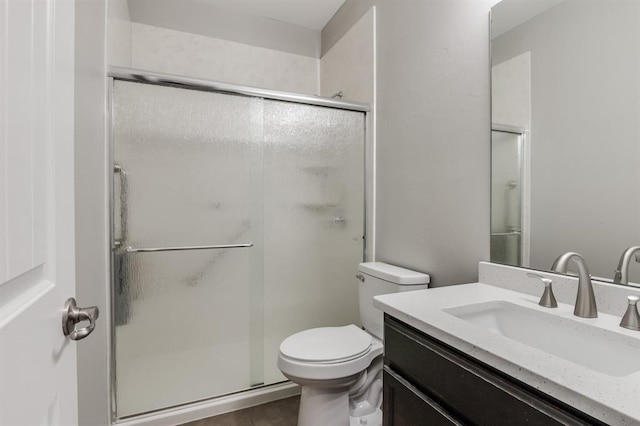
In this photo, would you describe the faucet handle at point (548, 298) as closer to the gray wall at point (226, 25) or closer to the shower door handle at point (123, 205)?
the shower door handle at point (123, 205)

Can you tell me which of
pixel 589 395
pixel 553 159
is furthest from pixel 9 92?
pixel 553 159

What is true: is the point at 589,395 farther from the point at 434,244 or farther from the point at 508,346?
the point at 434,244

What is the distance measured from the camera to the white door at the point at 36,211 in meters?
0.37

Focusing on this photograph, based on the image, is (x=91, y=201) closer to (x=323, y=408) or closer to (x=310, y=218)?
(x=310, y=218)

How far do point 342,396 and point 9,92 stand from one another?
152cm

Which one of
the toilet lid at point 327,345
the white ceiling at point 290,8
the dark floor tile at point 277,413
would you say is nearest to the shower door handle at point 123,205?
the toilet lid at point 327,345

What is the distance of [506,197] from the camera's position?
1225 millimetres

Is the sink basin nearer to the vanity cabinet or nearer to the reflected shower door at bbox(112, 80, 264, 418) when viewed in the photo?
the vanity cabinet

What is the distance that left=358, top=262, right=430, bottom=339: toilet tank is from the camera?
1498 millimetres

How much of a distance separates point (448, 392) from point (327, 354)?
2.21ft

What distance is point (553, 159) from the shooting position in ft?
3.53

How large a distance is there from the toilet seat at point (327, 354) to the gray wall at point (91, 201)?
722 millimetres

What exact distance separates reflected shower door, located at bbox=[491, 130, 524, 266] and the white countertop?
0.58ft

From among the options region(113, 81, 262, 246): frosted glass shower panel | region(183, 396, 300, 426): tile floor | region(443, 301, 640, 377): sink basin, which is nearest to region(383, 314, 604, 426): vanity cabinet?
region(443, 301, 640, 377): sink basin
